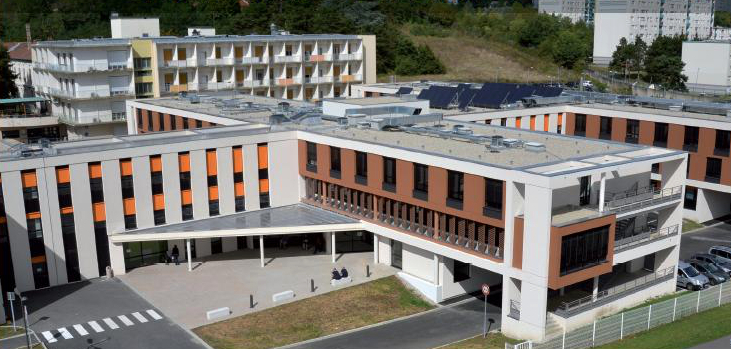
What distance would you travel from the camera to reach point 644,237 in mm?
37625

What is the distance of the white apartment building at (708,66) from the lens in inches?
4594

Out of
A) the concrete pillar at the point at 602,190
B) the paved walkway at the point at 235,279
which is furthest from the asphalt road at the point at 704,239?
the paved walkway at the point at 235,279

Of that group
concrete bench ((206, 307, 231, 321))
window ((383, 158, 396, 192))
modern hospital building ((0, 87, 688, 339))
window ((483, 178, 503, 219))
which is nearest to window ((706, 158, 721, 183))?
modern hospital building ((0, 87, 688, 339))

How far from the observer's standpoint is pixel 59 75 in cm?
7731

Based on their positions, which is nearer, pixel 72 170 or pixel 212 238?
pixel 72 170

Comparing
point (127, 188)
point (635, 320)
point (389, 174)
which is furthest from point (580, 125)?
point (127, 188)

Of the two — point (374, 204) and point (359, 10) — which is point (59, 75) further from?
point (359, 10)

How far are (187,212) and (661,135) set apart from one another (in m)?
37.5

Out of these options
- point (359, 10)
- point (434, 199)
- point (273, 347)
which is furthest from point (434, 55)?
point (273, 347)

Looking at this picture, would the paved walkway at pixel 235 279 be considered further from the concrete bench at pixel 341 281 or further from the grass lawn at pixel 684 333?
the grass lawn at pixel 684 333

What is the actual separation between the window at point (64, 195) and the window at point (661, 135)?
43.9m

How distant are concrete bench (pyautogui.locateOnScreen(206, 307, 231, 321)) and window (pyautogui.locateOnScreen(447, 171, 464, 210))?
13.0 meters

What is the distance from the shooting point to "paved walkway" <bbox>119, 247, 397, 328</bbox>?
37219mm

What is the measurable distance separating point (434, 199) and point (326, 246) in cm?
1050
